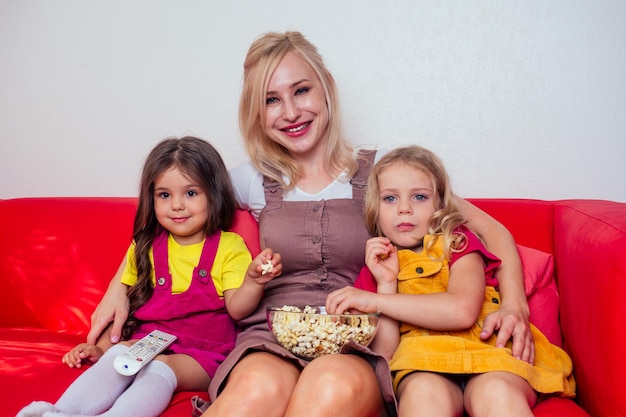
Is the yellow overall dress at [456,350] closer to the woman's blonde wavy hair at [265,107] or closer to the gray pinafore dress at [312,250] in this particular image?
the gray pinafore dress at [312,250]

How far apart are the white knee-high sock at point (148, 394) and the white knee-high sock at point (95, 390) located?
31 mm

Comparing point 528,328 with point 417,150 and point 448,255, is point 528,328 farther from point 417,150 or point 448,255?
point 417,150

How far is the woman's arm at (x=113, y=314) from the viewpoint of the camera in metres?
1.56

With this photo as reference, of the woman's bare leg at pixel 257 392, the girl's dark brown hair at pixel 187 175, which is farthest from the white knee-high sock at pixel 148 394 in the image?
the girl's dark brown hair at pixel 187 175

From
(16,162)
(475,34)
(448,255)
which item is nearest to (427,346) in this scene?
(448,255)

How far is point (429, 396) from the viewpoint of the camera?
1174 mm

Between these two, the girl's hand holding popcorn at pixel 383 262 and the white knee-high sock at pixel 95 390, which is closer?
the white knee-high sock at pixel 95 390

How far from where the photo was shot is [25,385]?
1.36 m

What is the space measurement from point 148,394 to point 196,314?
1.07 ft

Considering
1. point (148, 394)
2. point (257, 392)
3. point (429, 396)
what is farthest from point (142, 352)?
point (429, 396)

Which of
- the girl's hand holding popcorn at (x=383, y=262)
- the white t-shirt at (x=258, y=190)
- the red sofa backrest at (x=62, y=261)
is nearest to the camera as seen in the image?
the girl's hand holding popcorn at (x=383, y=262)

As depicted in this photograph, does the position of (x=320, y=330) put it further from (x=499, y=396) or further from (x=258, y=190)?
(x=258, y=190)

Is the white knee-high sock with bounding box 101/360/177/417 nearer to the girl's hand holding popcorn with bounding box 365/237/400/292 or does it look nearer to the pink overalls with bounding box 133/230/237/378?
the pink overalls with bounding box 133/230/237/378

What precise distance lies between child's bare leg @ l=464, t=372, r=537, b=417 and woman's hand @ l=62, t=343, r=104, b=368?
0.86 meters
